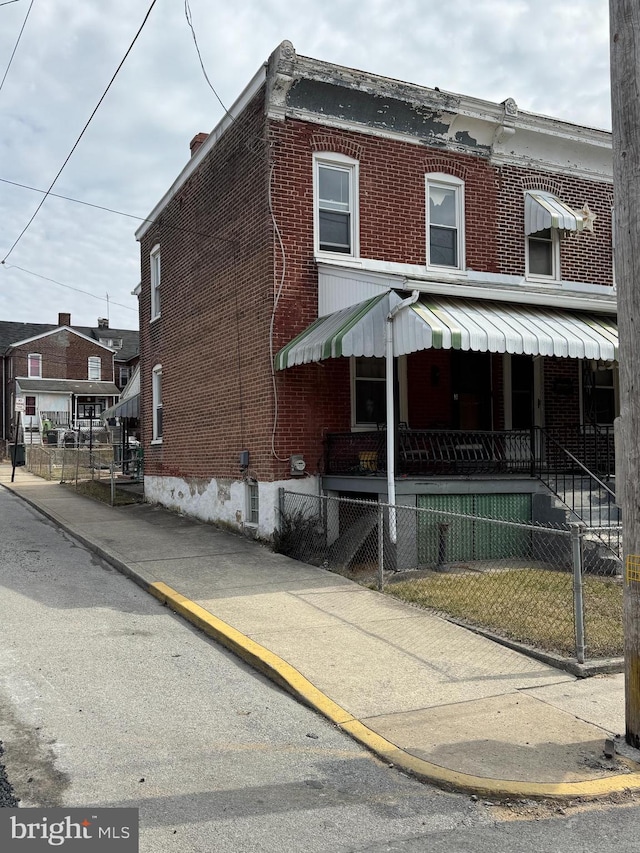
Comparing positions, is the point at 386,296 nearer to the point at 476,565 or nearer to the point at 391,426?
the point at 391,426

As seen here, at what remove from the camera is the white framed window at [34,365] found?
51.4m

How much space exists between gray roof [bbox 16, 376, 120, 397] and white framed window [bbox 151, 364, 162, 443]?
115 feet

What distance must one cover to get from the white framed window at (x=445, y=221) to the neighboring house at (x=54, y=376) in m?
38.4

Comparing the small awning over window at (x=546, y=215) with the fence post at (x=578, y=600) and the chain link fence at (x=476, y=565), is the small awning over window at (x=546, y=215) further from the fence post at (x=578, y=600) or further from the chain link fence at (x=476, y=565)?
the fence post at (x=578, y=600)

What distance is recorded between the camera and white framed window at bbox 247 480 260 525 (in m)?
12.6

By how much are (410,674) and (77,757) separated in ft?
8.78

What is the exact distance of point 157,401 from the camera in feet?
59.1

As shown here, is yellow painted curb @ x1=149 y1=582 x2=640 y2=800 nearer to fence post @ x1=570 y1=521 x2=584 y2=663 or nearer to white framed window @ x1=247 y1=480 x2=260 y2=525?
fence post @ x1=570 y1=521 x2=584 y2=663

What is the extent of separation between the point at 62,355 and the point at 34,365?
6.73 feet

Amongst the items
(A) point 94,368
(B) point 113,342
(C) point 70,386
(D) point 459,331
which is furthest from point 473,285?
(B) point 113,342

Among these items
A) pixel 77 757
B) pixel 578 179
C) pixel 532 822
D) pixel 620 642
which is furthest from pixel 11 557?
pixel 578 179

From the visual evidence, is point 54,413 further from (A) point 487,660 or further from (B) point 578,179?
(A) point 487,660

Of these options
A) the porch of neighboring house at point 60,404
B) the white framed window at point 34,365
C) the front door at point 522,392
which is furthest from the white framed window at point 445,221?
the white framed window at point 34,365

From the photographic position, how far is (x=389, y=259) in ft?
42.2
